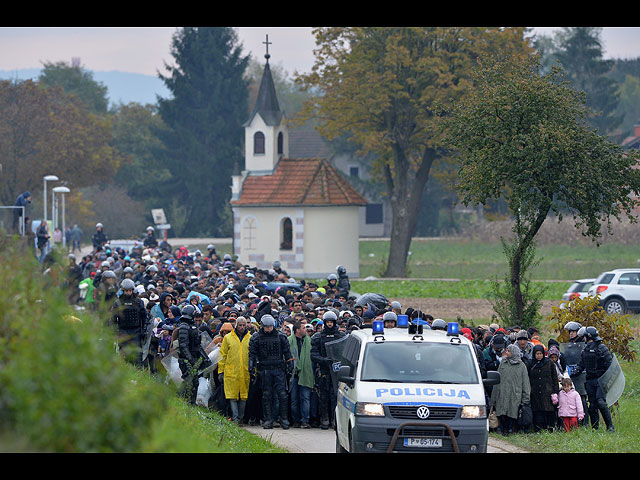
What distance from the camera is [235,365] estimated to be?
55.7 ft

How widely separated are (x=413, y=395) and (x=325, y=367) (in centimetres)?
470

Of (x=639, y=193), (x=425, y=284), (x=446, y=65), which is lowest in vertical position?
(x=425, y=284)

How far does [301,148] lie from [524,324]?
7153 centimetres

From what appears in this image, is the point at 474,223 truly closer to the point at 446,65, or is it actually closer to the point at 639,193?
the point at 446,65

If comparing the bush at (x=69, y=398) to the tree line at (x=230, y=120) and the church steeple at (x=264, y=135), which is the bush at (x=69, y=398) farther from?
the church steeple at (x=264, y=135)

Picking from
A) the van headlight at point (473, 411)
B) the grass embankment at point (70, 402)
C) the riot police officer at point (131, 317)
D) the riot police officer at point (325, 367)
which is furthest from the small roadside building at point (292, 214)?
the grass embankment at point (70, 402)

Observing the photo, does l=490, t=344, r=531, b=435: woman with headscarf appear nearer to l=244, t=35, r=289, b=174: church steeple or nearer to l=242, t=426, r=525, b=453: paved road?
l=242, t=426, r=525, b=453: paved road

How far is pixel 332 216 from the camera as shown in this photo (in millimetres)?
51844

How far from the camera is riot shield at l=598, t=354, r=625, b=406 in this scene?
17078 millimetres

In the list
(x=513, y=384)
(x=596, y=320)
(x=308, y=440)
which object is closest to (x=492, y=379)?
(x=513, y=384)

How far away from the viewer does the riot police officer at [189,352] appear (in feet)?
55.1

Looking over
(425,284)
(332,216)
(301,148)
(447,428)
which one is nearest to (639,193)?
(447,428)

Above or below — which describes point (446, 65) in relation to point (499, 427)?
above
